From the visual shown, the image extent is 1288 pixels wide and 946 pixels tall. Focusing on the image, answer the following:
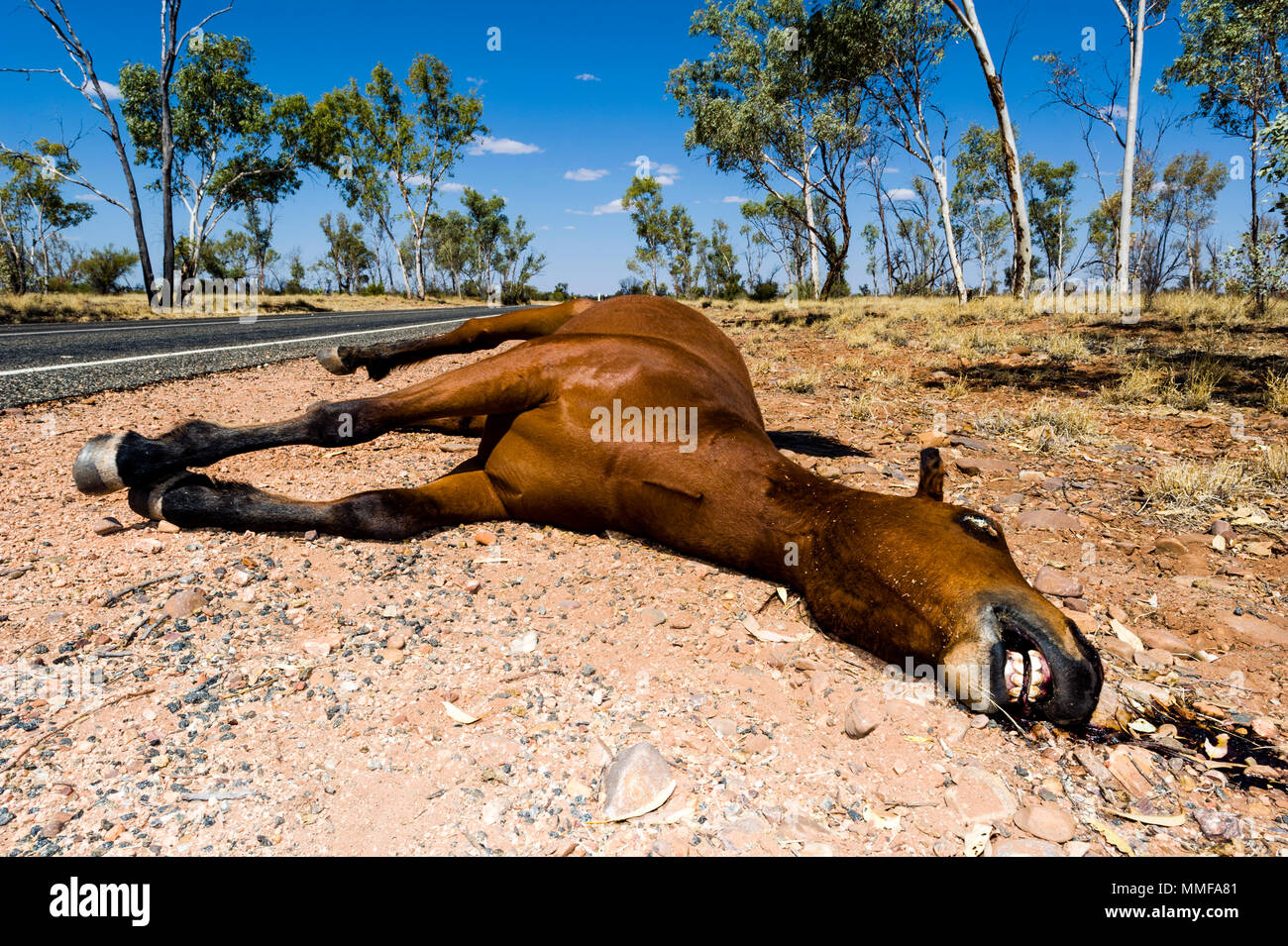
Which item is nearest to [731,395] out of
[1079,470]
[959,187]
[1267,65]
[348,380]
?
[1079,470]

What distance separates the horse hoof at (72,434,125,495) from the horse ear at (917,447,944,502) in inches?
113

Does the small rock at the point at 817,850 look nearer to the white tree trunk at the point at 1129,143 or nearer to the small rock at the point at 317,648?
the small rock at the point at 317,648

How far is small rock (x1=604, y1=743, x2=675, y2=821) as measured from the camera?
147cm

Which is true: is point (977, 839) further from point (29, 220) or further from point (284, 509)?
point (29, 220)

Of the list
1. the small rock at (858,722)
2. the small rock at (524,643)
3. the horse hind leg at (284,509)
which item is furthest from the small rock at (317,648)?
the small rock at (858,722)

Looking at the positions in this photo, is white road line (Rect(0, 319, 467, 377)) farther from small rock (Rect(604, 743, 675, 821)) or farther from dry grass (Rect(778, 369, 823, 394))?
small rock (Rect(604, 743, 675, 821))

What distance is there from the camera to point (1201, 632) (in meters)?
2.33

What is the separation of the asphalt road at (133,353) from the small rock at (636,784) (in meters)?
5.17

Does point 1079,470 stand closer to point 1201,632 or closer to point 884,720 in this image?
point 1201,632

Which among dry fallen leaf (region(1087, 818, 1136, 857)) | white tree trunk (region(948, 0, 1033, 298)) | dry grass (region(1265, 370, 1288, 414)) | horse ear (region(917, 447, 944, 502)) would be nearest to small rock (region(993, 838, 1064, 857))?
dry fallen leaf (region(1087, 818, 1136, 857))

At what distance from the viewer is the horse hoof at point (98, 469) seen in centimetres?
241

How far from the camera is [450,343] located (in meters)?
3.96

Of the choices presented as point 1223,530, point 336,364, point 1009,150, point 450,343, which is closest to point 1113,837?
point 1223,530
